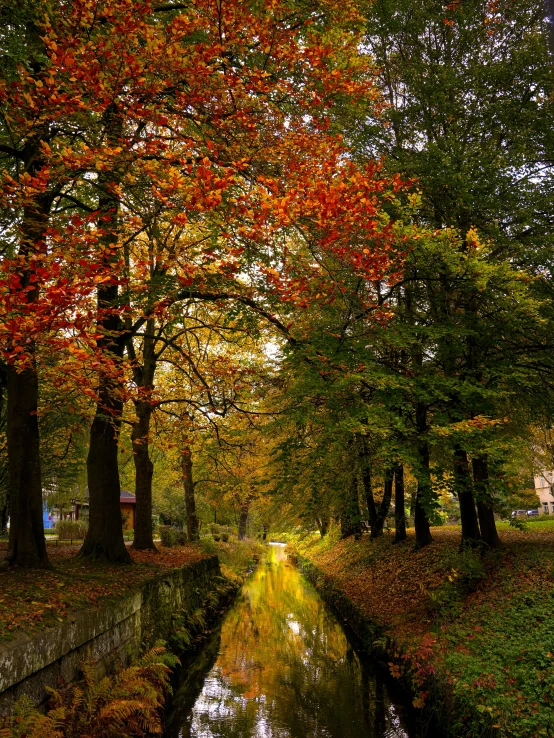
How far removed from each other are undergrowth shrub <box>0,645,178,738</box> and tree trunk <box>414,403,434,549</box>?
18.8ft

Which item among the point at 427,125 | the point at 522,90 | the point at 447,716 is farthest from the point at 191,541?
the point at 522,90

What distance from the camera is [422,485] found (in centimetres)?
986

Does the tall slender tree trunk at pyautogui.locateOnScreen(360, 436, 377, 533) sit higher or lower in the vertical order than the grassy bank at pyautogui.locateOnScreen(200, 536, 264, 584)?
higher

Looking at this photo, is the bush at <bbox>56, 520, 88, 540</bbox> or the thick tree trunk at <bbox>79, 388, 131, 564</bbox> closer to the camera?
the thick tree trunk at <bbox>79, 388, 131, 564</bbox>

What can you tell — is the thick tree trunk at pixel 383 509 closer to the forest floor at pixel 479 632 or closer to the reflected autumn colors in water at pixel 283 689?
the forest floor at pixel 479 632

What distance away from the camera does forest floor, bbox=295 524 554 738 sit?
665cm

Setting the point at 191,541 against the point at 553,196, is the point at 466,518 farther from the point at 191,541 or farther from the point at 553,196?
the point at 191,541

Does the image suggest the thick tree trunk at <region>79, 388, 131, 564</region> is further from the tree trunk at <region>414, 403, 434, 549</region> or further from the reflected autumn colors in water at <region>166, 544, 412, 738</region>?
the tree trunk at <region>414, 403, 434, 549</region>

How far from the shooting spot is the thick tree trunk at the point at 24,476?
27.7ft

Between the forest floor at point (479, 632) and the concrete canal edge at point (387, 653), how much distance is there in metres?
0.04

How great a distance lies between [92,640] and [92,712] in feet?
3.56

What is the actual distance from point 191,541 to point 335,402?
16.2 m

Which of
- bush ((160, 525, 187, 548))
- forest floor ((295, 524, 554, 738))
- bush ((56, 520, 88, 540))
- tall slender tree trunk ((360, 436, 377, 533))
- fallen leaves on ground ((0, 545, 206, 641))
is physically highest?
tall slender tree trunk ((360, 436, 377, 533))

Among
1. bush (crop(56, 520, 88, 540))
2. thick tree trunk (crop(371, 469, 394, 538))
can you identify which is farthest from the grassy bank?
thick tree trunk (crop(371, 469, 394, 538))
